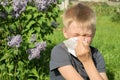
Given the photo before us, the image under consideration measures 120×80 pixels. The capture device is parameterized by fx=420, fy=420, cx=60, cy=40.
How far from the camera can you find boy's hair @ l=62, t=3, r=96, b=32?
3.37 meters

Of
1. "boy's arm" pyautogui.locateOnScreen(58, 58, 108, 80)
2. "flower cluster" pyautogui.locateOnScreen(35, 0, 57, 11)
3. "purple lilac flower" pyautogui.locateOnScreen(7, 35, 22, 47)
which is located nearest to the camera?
"boy's arm" pyautogui.locateOnScreen(58, 58, 108, 80)

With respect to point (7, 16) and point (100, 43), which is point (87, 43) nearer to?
point (7, 16)

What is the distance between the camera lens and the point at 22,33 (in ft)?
17.3

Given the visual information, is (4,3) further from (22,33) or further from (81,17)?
(81,17)

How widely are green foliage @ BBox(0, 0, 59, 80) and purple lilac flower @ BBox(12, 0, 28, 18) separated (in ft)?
0.24

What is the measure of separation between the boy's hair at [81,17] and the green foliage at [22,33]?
1719 millimetres

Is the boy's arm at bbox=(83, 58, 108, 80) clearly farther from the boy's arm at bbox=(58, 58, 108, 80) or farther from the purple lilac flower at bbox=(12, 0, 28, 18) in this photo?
the purple lilac flower at bbox=(12, 0, 28, 18)

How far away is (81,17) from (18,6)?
71.0 inches

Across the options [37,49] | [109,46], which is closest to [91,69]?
[37,49]

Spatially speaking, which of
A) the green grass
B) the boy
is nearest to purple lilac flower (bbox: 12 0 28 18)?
the boy

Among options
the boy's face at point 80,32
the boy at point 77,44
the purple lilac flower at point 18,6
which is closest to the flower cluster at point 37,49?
the purple lilac flower at point 18,6

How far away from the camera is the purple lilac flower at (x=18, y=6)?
501 centimetres

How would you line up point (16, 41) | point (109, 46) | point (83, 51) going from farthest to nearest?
point (109, 46)
point (16, 41)
point (83, 51)

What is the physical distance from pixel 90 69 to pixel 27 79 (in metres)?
2.38
